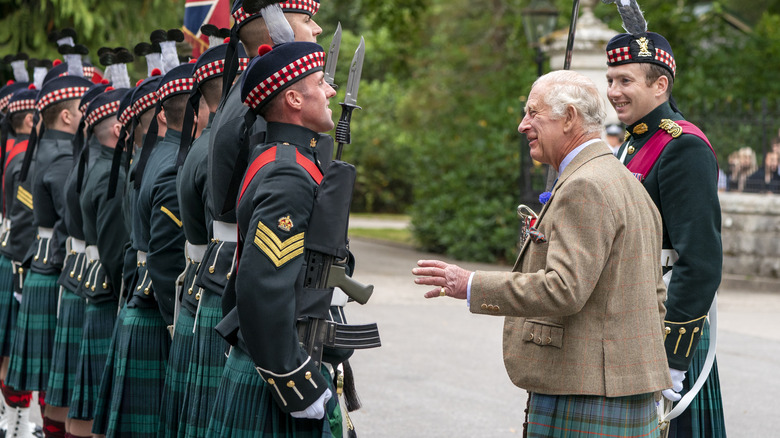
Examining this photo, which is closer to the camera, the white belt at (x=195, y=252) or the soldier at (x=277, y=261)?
the soldier at (x=277, y=261)

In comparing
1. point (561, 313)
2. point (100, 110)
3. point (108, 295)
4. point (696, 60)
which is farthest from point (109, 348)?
point (696, 60)

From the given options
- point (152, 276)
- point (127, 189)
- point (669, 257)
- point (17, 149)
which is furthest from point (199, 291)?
point (17, 149)

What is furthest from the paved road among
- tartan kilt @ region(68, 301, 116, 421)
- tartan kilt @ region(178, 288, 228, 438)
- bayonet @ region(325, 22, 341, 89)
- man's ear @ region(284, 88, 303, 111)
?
man's ear @ region(284, 88, 303, 111)

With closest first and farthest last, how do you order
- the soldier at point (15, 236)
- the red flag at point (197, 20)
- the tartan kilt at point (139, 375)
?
the tartan kilt at point (139, 375)
the soldier at point (15, 236)
the red flag at point (197, 20)

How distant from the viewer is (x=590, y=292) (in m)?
2.97

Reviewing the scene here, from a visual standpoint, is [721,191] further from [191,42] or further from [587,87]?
[587,87]

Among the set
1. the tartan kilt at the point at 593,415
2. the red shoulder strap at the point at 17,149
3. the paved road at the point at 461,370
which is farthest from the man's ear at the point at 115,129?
the tartan kilt at the point at 593,415

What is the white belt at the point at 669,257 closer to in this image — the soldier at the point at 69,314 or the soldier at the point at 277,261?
the soldier at the point at 277,261

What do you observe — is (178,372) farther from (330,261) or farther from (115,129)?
(115,129)

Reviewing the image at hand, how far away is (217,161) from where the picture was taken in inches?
149

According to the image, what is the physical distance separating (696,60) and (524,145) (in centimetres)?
673

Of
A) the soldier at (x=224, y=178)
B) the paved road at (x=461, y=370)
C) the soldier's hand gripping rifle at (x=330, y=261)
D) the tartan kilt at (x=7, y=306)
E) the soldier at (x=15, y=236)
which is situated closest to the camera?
the soldier's hand gripping rifle at (x=330, y=261)

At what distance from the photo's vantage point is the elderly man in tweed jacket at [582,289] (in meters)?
2.99

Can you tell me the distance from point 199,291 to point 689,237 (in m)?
2.01
